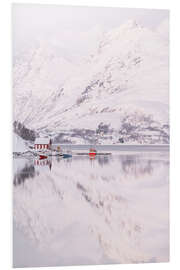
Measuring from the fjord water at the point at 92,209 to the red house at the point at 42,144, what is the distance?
117mm

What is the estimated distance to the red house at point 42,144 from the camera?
3670 millimetres

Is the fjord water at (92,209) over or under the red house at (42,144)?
under

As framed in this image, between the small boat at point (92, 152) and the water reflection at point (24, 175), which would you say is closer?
the water reflection at point (24, 175)

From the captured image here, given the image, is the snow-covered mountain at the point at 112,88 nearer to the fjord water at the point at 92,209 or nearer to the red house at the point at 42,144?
the red house at the point at 42,144

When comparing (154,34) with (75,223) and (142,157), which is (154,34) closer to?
(142,157)

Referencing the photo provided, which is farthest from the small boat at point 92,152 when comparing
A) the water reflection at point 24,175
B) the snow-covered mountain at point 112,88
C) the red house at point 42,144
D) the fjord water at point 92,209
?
the water reflection at point 24,175

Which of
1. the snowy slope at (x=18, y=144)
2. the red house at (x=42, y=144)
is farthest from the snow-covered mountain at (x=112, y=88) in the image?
the snowy slope at (x=18, y=144)

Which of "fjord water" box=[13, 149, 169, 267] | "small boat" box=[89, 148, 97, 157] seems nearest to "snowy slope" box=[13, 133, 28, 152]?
"fjord water" box=[13, 149, 169, 267]

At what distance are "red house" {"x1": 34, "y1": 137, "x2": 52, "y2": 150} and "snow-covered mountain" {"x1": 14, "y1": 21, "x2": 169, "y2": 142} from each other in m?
0.08

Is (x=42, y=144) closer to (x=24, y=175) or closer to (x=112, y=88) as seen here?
(x=24, y=175)

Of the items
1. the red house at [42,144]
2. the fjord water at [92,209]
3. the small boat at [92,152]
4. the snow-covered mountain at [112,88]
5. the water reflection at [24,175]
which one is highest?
the snow-covered mountain at [112,88]

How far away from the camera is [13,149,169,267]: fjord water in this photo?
3.52 meters
